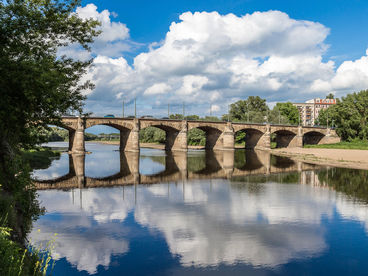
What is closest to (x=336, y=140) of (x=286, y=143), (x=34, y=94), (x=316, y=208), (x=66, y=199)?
(x=286, y=143)

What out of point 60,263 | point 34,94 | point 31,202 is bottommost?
point 60,263

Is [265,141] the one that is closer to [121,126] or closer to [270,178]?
[121,126]

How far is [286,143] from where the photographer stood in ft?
364

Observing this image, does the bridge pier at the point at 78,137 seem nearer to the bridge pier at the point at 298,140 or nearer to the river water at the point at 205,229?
the river water at the point at 205,229

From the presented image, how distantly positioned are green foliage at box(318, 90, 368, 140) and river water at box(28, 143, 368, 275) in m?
83.8

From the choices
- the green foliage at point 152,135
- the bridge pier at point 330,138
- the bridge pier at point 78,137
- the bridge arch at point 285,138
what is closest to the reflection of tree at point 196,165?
the bridge pier at point 78,137

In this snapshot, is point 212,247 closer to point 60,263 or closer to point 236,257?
point 236,257

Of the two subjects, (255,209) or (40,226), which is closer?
(40,226)

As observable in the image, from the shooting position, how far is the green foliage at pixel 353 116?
102875mm

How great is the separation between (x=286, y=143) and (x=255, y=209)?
9566cm

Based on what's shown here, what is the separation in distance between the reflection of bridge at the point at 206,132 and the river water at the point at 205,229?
31546mm

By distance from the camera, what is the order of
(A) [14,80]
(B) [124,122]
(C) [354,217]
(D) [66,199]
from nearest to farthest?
(A) [14,80] < (C) [354,217] < (D) [66,199] < (B) [124,122]

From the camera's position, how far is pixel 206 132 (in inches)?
3871

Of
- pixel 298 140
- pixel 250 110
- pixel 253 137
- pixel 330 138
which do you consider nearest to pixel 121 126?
pixel 253 137
